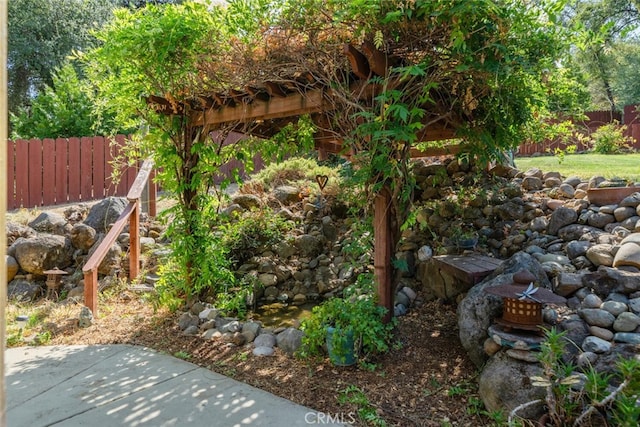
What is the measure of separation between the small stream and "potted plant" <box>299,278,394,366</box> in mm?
1202

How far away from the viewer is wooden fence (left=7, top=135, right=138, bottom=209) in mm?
8125

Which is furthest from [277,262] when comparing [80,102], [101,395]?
[80,102]

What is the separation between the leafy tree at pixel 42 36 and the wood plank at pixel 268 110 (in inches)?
388

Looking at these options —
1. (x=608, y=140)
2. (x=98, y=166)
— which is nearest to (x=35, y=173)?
(x=98, y=166)

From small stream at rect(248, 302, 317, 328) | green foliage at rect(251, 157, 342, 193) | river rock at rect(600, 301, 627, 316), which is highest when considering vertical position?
green foliage at rect(251, 157, 342, 193)

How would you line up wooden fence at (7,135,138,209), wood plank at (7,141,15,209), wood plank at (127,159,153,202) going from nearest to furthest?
wood plank at (127,159,153,202) < wood plank at (7,141,15,209) < wooden fence at (7,135,138,209)

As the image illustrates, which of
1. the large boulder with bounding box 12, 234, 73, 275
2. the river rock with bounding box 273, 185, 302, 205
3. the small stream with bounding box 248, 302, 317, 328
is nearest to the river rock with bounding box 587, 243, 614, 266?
the small stream with bounding box 248, 302, 317, 328

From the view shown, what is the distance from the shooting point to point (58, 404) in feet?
8.66

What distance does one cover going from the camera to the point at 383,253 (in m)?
3.21

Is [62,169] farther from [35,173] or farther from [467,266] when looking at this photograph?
[467,266]

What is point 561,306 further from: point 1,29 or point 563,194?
point 1,29

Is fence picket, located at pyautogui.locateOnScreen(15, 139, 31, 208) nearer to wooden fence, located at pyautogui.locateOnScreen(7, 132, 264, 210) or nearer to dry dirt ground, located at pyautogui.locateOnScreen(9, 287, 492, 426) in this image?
wooden fence, located at pyautogui.locateOnScreen(7, 132, 264, 210)

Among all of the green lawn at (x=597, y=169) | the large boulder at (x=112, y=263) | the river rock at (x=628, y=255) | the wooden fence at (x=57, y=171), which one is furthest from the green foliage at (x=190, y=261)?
the wooden fence at (x=57, y=171)

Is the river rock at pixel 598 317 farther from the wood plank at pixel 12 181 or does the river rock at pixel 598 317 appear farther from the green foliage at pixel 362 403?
the wood plank at pixel 12 181
